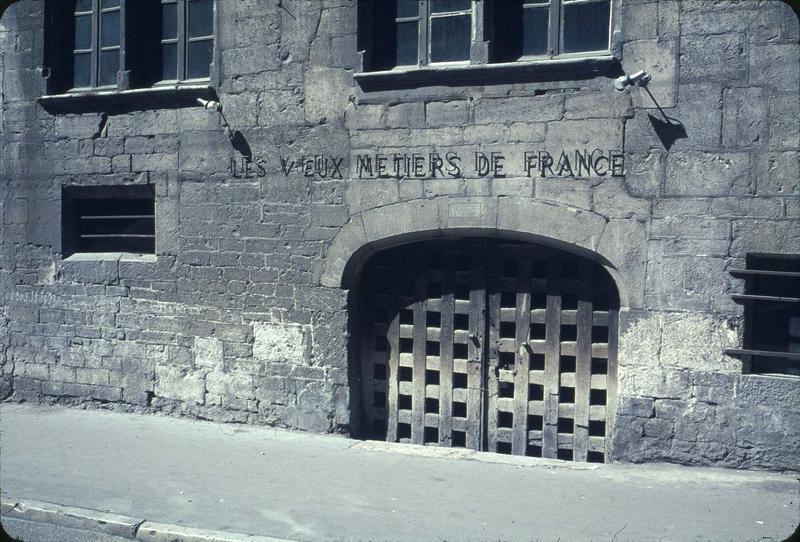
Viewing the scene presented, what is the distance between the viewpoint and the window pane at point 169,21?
28.1 ft

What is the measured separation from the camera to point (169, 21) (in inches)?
340

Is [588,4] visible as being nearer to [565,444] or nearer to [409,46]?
[409,46]

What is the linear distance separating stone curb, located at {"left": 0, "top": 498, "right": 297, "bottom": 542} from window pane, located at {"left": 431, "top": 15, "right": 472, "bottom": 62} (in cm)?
457

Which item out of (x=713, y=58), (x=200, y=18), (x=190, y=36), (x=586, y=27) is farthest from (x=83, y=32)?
(x=713, y=58)

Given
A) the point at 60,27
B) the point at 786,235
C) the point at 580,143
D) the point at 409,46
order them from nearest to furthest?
1. the point at 786,235
2. the point at 580,143
3. the point at 409,46
4. the point at 60,27

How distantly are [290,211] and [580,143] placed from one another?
2908mm

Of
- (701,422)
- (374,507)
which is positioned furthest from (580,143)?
(374,507)

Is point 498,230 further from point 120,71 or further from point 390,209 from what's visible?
point 120,71

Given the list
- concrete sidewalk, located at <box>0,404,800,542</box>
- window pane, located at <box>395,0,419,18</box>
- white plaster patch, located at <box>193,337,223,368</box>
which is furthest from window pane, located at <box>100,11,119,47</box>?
concrete sidewalk, located at <box>0,404,800,542</box>

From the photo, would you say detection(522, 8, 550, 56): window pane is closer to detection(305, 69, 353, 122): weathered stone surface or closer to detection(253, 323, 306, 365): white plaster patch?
detection(305, 69, 353, 122): weathered stone surface

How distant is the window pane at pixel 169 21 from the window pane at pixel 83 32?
1.01 meters

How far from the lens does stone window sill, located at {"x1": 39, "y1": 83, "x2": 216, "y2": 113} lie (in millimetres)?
8203

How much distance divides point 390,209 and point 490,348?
1.62 m

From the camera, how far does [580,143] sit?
22.1 ft
